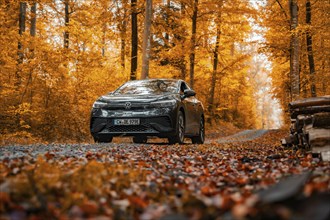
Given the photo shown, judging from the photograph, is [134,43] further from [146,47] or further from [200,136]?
[200,136]

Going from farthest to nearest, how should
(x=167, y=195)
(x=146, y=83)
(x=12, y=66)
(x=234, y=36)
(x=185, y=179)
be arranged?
1. (x=234, y=36)
2. (x=12, y=66)
3. (x=146, y=83)
4. (x=185, y=179)
5. (x=167, y=195)

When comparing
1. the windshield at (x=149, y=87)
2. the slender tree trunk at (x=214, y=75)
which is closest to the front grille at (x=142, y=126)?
the windshield at (x=149, y=87)

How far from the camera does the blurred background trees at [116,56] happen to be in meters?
13.2

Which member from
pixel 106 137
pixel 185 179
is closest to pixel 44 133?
pixel 106 137

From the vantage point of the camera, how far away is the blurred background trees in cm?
1318

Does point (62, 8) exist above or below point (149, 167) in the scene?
above

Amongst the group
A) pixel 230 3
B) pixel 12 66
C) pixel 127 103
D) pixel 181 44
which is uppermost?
pixel 230 3

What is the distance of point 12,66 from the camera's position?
1283cm

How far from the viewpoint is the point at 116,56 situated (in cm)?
2059

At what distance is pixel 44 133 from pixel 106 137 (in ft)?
15.5

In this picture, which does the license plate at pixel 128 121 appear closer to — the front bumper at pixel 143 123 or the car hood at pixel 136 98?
the front bumper at pixel 143 123

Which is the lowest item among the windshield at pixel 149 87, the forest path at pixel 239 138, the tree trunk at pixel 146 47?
the forest path at pixel 239 138

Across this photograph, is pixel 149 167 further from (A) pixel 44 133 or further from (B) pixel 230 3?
(B) pixel 230 3

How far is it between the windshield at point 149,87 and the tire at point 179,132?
75 cm
